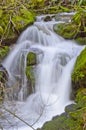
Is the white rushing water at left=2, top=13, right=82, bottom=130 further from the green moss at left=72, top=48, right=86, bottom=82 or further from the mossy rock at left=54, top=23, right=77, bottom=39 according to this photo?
the green moss at left=72, top=48, right=86, bottom=82

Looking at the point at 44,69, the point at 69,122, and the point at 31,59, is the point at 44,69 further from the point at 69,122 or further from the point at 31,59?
the point at 69,122

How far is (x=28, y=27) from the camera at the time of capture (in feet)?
36.1

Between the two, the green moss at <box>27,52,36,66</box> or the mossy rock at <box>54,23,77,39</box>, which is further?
the mossy rock at <box>54,23,77,39</box>

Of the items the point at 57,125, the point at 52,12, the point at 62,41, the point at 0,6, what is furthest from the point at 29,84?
the point at 0,6

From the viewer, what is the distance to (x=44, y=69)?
9.06m

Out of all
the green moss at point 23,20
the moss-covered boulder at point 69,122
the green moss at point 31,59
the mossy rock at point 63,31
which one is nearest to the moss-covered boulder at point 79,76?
the green moss at point 31,59

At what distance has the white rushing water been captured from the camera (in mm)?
7820

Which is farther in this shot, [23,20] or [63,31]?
[23,20]

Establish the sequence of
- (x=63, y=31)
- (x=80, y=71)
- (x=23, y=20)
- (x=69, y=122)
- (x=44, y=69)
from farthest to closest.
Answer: (x=23, y=20) < (x=63, y=31) < (x=44, y=69) < (x=80, y=71) < (x=69, y=122)

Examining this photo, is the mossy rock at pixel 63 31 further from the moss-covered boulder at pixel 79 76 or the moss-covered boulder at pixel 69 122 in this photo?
the moss-covered boulder at pixel 69 122

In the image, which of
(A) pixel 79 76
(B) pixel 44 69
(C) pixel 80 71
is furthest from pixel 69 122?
(B) pixel 44 69

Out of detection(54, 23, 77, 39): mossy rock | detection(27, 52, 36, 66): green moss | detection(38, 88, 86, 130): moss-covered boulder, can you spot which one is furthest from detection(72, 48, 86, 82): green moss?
detection(54, 23, 77, 39): mossy rock

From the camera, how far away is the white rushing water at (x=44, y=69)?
7.82 meters

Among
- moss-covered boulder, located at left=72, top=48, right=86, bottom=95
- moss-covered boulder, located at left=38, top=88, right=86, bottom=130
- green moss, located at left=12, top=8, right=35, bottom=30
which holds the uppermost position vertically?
moss-covered boulder, located at left=38, top=88, right=86, bottom=130
